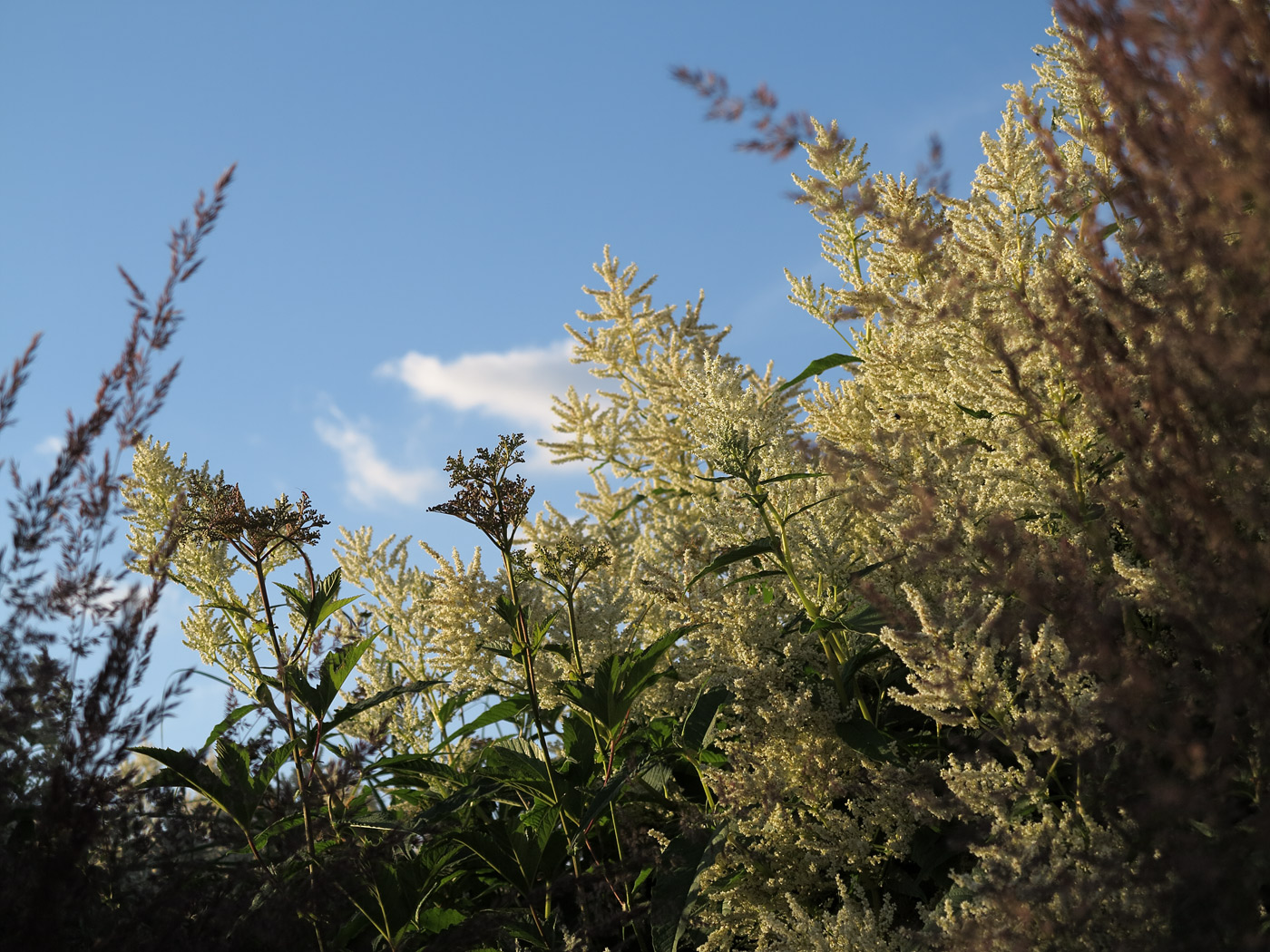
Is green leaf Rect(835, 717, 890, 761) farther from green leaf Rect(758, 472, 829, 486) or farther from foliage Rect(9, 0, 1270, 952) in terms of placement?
green leaf Rect(758, 472, 829, 486)

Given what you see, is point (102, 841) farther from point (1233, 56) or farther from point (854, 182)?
point (854, 182)

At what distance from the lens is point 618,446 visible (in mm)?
4117

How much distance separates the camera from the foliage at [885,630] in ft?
4.68

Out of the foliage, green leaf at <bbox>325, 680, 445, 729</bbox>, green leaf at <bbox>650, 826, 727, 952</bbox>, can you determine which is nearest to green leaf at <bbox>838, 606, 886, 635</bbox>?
the foliage

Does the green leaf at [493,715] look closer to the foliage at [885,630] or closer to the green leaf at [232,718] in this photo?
the foliage at [885,630]

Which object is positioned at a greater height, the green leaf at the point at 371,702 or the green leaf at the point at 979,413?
the green leaf at the point at 979,413

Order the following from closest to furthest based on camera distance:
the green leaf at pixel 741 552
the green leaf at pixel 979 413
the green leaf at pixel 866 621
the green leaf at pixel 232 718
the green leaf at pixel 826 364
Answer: the green leaf at pixel 866 621
the green leaf at pixel 741 552
the green leaf at pixel 979 413
the green leaf at pixel 232 718
the green leaf at pixel 826 364

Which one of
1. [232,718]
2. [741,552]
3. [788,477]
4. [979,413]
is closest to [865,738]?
[741,552]

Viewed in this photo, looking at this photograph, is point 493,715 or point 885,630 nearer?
point 885,630

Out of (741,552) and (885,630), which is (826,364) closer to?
(741,552)

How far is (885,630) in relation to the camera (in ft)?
6.09

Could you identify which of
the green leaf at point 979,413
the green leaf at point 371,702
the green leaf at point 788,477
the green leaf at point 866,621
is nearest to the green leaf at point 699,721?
the green leaf at point 866,621

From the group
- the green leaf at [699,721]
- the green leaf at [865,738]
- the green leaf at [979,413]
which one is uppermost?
the green leaf at [979,413]

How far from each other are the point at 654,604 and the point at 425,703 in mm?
1136
